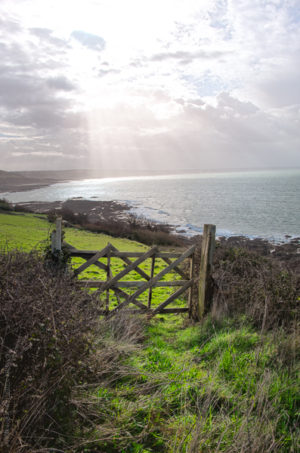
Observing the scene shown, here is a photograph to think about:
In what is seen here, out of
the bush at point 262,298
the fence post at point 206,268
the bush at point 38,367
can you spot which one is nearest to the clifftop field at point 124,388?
the bush at point 38,367

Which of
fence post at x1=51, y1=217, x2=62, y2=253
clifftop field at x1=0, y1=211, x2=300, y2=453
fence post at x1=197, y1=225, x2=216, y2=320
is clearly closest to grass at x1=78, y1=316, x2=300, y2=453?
clifftop field at x1=0, y1=211, x2=300, y2=453

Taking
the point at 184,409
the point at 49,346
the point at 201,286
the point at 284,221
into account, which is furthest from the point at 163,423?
the point at 284,221

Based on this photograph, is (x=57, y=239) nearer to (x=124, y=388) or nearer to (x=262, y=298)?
(x=124, y=388)

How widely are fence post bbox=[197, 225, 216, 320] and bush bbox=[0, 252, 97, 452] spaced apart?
448 cm

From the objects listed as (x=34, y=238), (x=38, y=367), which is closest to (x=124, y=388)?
(x=38, y=367)

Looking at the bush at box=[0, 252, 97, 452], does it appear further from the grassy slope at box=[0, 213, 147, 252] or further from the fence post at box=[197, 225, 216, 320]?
the grassy slope at box=[0, 213, 147, 252]

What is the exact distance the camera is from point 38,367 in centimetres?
309

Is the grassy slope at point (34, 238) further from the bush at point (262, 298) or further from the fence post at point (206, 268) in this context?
the bush at point (262, 298)

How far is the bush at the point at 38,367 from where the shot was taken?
9.06ft

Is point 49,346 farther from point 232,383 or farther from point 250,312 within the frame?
point 250,312

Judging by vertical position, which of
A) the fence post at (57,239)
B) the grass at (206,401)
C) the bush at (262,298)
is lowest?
the grass at (206,401)

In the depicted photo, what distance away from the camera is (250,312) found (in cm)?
655

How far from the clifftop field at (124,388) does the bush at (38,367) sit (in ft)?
0.04

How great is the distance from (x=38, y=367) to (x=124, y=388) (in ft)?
5.04
